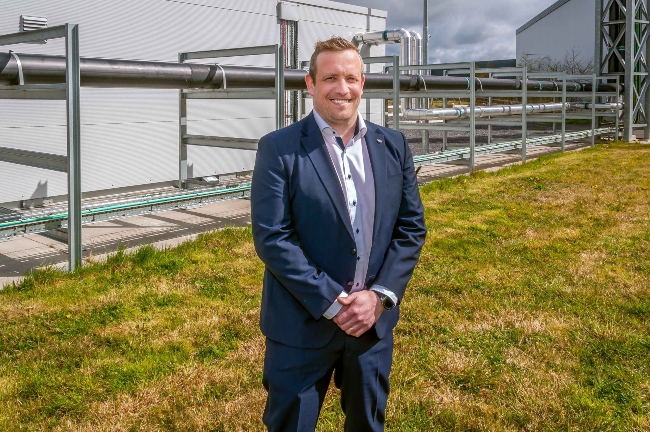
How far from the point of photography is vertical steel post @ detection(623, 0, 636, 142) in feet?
57.8

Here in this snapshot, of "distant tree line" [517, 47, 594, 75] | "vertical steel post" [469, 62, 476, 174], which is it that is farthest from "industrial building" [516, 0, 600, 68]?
"vertical steel post" [469, 62, 476, 174]

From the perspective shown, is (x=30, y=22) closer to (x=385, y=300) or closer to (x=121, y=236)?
(x=121, y=236)

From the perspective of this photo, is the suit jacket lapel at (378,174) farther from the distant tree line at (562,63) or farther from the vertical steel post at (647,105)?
the distant tree line at (562,63)

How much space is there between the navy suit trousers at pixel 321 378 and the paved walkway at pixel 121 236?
3874mm

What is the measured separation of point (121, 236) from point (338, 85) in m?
5.36

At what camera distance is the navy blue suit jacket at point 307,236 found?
2172 millimetres

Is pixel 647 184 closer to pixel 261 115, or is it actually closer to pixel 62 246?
pixel 261 115

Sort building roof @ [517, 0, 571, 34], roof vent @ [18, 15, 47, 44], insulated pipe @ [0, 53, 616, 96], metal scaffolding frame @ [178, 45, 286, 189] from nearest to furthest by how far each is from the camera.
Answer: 1. insulated pipe @ [0, 53, 616, 96]
2. metal scaffolding frame @ [178, 45, 286, 189]
3. roof vent @ [18, 15, 47, 44]
4. building roof @ [517, 0, 571, 34]

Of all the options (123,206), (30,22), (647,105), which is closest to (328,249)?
(123,206)

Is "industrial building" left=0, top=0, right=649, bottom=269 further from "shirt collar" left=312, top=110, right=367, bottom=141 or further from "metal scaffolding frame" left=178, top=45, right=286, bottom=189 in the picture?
"shirt collar" left=312, top=110, right=367, bottom=141

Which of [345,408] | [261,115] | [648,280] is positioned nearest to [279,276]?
[345,408]

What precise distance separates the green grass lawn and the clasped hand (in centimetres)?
122

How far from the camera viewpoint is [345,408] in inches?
95.0

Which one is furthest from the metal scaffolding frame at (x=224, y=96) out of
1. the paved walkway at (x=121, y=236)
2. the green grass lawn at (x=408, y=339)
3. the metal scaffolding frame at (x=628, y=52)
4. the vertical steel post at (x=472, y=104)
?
the metal scaffolding frame at (x=628, y=52)
